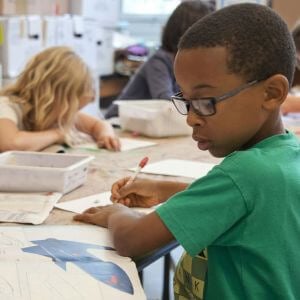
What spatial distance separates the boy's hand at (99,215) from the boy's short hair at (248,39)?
35 centimetres

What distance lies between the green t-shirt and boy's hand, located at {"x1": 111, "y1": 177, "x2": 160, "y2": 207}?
336 millimetres

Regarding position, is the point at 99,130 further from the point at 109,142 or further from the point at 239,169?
the point at 239,169

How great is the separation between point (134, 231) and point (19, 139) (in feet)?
2.99

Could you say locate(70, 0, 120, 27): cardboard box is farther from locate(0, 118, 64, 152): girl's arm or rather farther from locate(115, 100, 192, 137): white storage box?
locate(0, 118, 64, 152): girl's arm

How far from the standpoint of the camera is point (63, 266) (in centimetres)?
88

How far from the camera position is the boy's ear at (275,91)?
2.88 feet

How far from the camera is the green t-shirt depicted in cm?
82

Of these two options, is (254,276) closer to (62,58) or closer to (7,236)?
(7,236)

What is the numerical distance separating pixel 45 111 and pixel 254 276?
1.17 metres

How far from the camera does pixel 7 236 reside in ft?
3.27

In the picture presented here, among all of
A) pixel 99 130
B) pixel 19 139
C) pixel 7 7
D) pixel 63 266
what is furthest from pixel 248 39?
pixel 7 7

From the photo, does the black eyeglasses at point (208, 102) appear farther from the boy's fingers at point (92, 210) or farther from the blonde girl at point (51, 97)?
the blonde girl at point (51, 97)

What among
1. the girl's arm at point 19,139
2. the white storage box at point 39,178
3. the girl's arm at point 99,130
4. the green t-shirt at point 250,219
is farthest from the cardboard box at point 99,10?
the green t-shirt at point 250,219

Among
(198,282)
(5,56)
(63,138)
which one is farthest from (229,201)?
(5,56)
